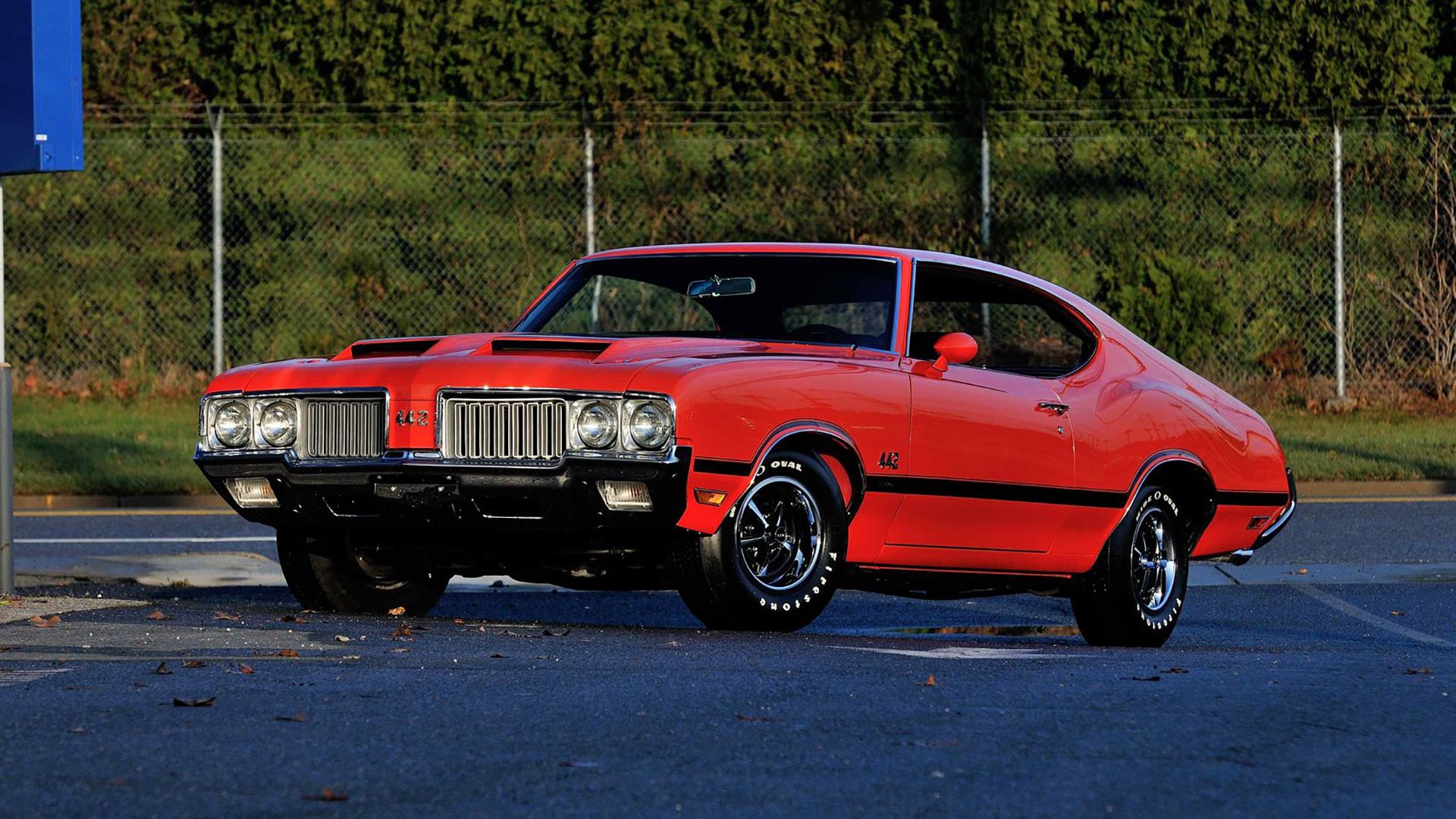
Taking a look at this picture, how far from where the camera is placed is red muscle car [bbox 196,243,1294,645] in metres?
7.36

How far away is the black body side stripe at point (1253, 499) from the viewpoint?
9.20m

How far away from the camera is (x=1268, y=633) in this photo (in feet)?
31.2

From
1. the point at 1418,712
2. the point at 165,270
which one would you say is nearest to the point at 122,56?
the point at 165,270

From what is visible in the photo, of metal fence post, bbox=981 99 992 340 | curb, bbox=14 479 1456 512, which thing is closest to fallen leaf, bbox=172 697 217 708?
curb, bbox=14 479 1456 512

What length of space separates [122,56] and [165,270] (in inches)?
101

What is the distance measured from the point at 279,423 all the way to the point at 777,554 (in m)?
1.91

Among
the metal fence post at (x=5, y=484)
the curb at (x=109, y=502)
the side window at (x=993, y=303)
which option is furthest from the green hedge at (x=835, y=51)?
the metal fence post at (x=5, y=484)

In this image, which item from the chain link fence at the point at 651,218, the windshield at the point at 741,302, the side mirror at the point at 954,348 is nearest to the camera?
the side mirror at the point at 954,348

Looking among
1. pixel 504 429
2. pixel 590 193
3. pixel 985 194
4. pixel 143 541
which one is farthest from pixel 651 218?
A: pixel 504 429

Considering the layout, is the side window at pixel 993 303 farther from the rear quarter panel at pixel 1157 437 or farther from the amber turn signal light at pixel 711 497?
the amber turn signal light at pixel 711 497

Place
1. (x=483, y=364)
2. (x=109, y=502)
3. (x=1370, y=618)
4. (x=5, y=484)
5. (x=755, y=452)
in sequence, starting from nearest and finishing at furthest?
(x=755, y=452) → (x=483, y=364) → (x=5, y=484) → (x=1370, y=618) → (x=109, y=502)

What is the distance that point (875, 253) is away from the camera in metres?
8.64

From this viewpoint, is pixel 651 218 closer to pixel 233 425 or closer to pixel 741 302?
pixel 741 302

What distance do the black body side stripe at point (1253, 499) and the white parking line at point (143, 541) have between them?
6.42 m
